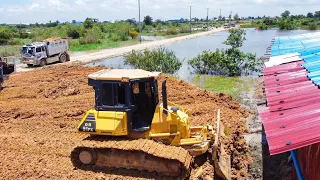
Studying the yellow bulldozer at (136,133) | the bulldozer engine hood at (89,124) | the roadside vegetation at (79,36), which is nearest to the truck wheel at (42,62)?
the roadside vegetation at (79,36)

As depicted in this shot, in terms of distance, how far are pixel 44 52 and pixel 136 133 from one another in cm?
2508

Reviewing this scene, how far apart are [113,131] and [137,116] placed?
0.78 metres

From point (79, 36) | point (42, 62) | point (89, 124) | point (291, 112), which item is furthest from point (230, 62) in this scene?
point (79, 36)

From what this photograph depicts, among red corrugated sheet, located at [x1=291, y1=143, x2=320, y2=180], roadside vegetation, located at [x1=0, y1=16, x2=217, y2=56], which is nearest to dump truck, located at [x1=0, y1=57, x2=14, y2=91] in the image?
roadside vegetation, located at [x1=0, y1=16, x2=217, y2=56]

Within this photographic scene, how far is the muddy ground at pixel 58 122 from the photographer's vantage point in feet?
32.1

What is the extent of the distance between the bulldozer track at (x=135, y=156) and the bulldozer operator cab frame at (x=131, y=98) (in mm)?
612

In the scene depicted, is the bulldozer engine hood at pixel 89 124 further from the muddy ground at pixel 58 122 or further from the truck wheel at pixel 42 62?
the truck wheel at pixel 42 62

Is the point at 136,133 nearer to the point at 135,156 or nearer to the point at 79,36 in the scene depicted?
the point at 135,156

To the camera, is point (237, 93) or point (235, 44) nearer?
point (237, 93)

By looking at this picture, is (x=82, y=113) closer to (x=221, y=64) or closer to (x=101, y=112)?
(x=101, y=112)

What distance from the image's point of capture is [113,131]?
914 cm

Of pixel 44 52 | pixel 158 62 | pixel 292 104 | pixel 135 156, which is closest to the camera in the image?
pixel 292 104

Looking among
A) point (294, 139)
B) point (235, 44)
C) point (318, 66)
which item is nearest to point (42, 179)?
point (294, 139)

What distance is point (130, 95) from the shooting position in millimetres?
9055
